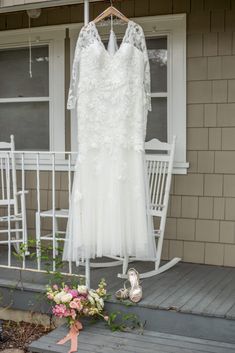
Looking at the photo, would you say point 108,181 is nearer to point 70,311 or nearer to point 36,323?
point 70,311

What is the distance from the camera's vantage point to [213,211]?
4676 mm

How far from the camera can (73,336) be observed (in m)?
3.44

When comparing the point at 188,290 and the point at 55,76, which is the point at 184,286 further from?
the point at 55,76

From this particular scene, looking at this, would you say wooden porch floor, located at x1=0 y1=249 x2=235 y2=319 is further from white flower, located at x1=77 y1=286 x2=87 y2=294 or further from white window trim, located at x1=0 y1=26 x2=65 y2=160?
white window trim, located at x1=0 y1=26 x2=65 y2=160

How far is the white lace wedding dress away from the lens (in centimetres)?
366

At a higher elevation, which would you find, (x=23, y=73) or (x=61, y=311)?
(x=23, y=73)

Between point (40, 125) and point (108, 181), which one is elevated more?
point (40, 125)

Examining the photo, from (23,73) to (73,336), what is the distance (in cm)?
297

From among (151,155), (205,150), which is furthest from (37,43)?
(205,150)

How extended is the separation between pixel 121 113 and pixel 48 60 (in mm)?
1865

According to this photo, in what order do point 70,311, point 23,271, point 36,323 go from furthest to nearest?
point 23,271 < point 36,323 < point 70,311

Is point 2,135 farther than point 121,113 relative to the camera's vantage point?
Yes

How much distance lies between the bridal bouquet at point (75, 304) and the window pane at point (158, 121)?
1.74 meters

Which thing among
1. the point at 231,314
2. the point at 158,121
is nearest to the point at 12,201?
the point at 158,121
